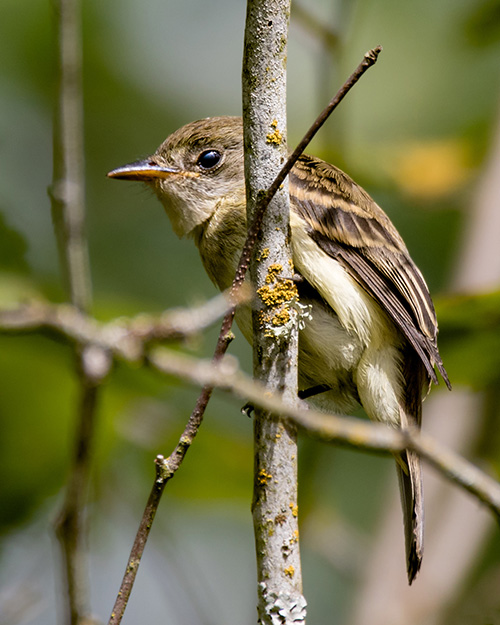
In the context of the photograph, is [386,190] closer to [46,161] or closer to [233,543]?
[46,161]

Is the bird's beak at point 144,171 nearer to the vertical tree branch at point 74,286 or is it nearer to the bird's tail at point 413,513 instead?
the vertical tree branch at point 74,286

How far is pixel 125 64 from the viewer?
8.02 metres

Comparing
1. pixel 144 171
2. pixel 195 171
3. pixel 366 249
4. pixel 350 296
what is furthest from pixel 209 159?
pixel 350 296

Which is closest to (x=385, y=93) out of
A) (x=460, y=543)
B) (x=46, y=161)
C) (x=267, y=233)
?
(x=46, y=161)

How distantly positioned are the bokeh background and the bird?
336 mm

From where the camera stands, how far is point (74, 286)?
251cm

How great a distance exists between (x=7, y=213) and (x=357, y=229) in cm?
277

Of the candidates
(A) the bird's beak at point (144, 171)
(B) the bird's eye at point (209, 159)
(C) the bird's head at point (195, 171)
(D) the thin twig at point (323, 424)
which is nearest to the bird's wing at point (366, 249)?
(C) the bird's head at point (195, 171)

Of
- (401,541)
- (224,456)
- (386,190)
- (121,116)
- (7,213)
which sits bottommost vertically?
(401,541)

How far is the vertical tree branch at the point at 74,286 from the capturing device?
5.64 feet

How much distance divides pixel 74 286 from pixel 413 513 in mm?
1936

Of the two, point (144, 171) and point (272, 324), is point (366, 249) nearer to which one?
point (272, 324)

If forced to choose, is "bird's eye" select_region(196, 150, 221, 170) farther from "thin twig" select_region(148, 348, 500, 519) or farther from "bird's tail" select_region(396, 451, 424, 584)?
"thin twig" select_region(148, 348, 500, 519)

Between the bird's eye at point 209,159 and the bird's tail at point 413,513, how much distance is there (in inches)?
66.7
